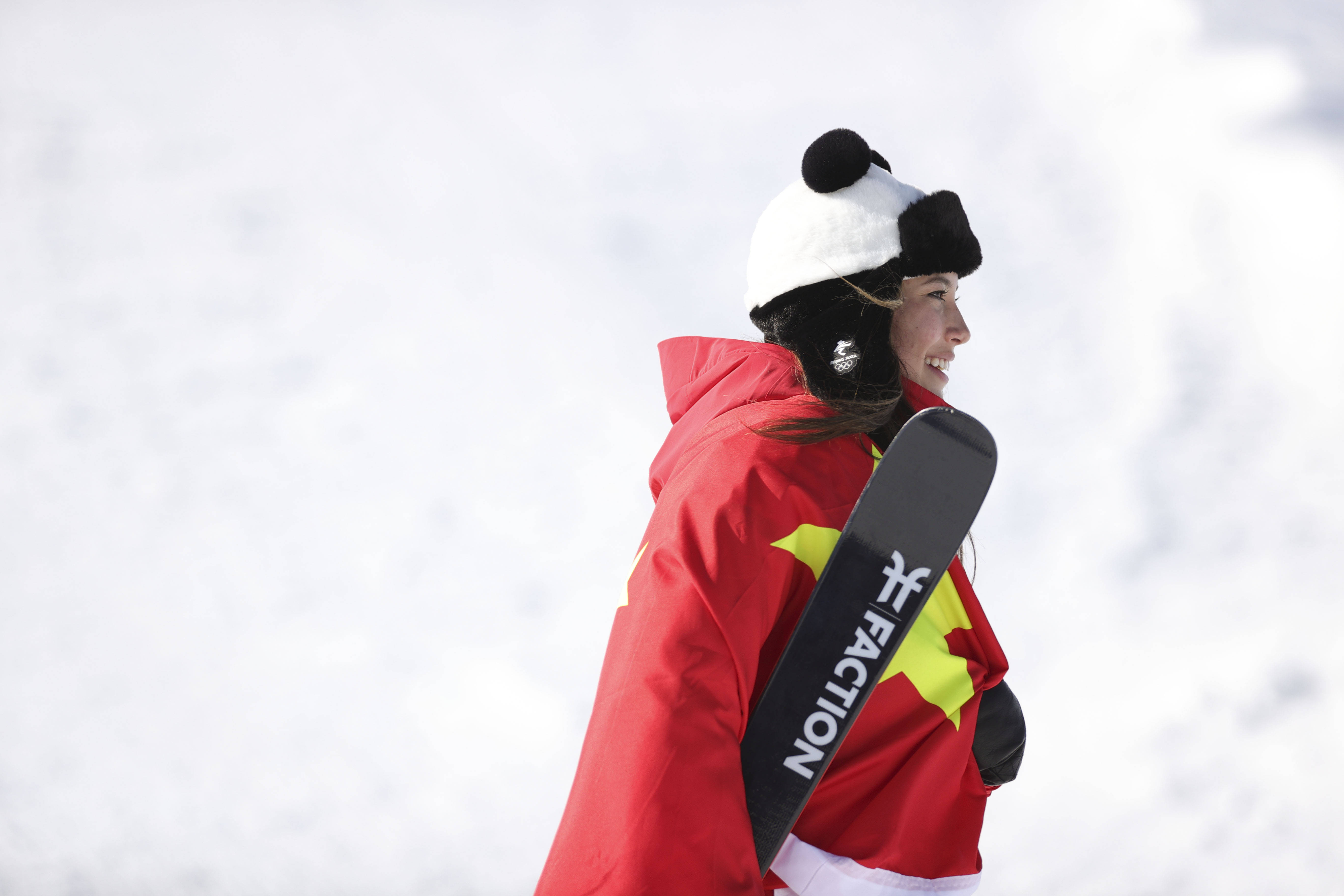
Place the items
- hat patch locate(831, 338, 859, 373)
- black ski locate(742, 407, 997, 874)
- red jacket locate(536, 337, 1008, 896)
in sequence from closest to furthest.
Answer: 1. red jacket locate(536, 337, 1008, 896)
2. black ski locate(742, 407, 997, 874)
3. hat patch locate(831, 338, 859, 373)

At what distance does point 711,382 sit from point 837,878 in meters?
0.67

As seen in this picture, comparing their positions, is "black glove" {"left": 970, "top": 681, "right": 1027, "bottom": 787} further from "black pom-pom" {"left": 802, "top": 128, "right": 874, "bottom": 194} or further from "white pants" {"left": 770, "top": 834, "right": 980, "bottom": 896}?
"black pom-pom" {"left": 802, "top": 128, "right": 874, "bottom": 194}

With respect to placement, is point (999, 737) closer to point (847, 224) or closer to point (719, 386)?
point (719, 386)

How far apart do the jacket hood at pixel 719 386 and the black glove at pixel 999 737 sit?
42cm

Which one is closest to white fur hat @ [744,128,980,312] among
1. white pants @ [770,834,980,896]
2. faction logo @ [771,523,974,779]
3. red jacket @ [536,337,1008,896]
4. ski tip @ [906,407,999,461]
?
red jacket @ [536,337,1008,896]

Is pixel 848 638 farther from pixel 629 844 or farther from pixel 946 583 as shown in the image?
pixel 629 844

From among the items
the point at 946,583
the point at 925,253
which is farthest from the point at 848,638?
the point at 925,253

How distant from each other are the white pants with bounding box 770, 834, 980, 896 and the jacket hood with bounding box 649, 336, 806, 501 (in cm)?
51

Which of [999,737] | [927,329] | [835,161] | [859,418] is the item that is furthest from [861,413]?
[999,737]

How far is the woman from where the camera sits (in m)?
0.89

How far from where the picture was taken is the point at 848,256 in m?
1.26

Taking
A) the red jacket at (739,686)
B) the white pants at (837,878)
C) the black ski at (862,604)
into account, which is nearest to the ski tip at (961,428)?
the black ski at (862,604)

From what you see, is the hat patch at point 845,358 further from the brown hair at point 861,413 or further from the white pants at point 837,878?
the white pants at point 837,878

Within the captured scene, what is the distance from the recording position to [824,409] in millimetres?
1185
